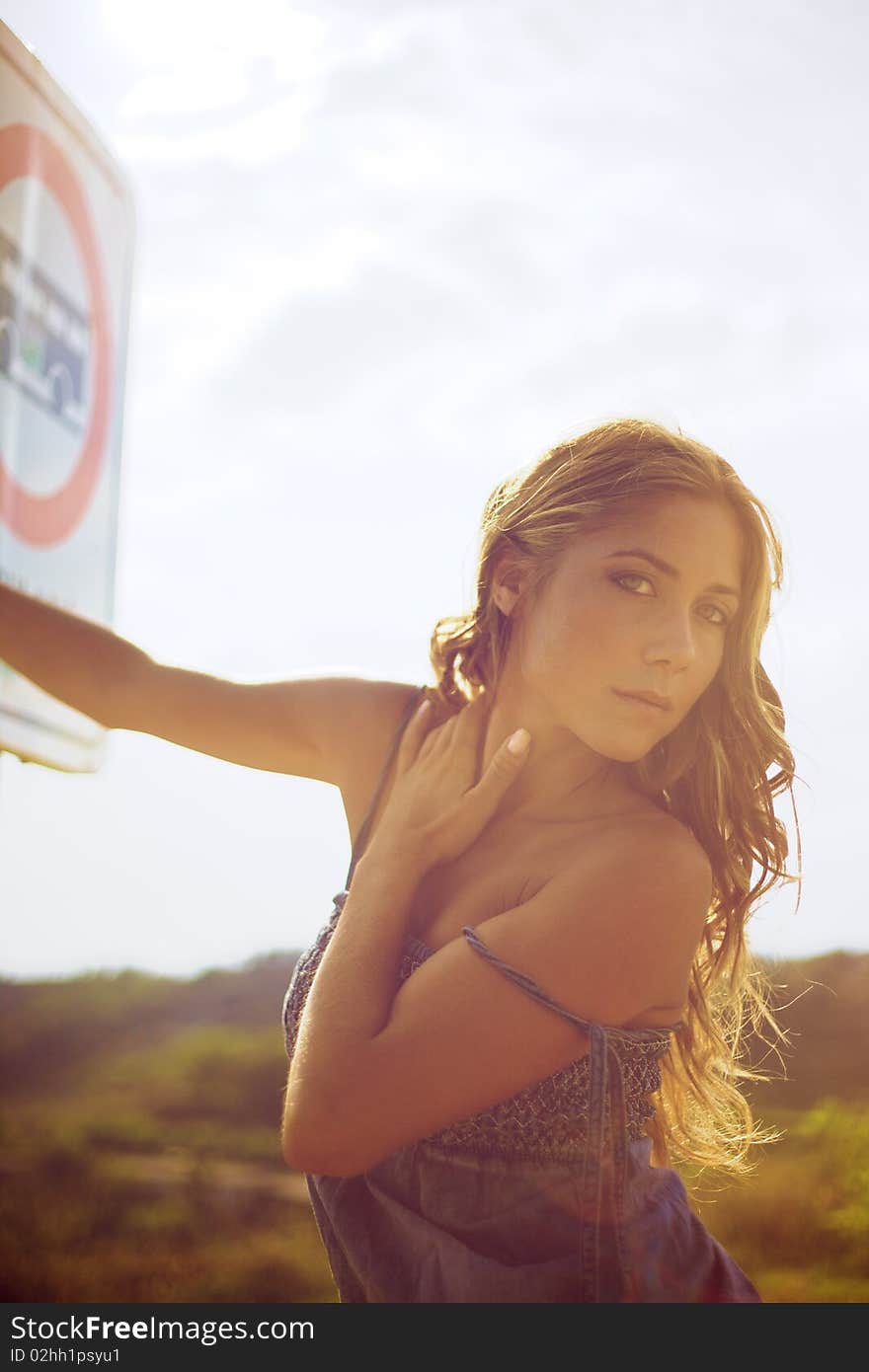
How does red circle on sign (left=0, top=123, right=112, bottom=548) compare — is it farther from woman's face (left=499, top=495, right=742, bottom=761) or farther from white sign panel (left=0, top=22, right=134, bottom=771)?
woman's face (left=499, top=495, right=742, bottom=761)

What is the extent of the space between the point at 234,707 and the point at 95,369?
1.99ft

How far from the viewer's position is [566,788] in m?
1.65

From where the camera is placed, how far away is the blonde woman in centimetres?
132

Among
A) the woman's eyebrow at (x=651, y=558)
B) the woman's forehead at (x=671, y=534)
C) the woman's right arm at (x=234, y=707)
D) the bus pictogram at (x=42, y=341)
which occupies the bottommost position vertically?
the woman's right arm at (x=234, y=707)

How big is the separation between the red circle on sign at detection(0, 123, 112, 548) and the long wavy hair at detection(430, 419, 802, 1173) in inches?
25.6

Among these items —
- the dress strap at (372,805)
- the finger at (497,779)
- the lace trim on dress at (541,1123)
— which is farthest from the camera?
the dress strap at (372,805)

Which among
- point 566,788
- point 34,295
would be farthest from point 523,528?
point 34,295

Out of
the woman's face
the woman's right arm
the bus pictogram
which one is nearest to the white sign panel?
the bus pictogram

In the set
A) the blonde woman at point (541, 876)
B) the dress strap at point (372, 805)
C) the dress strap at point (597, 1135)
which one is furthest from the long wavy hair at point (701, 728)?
Answer: the dress strap at point (597, 1135)

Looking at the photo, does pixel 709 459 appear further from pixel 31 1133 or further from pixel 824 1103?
pixel 31 1133

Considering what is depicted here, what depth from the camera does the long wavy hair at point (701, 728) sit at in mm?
1587

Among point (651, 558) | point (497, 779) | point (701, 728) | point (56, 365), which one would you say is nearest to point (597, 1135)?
point (497, 779)

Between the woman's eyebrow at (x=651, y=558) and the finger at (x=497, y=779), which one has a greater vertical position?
the woman's eyebrow at (x=651, y=558)

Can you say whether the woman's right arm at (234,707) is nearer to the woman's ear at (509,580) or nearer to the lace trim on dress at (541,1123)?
the woman's ear at (509,580)
